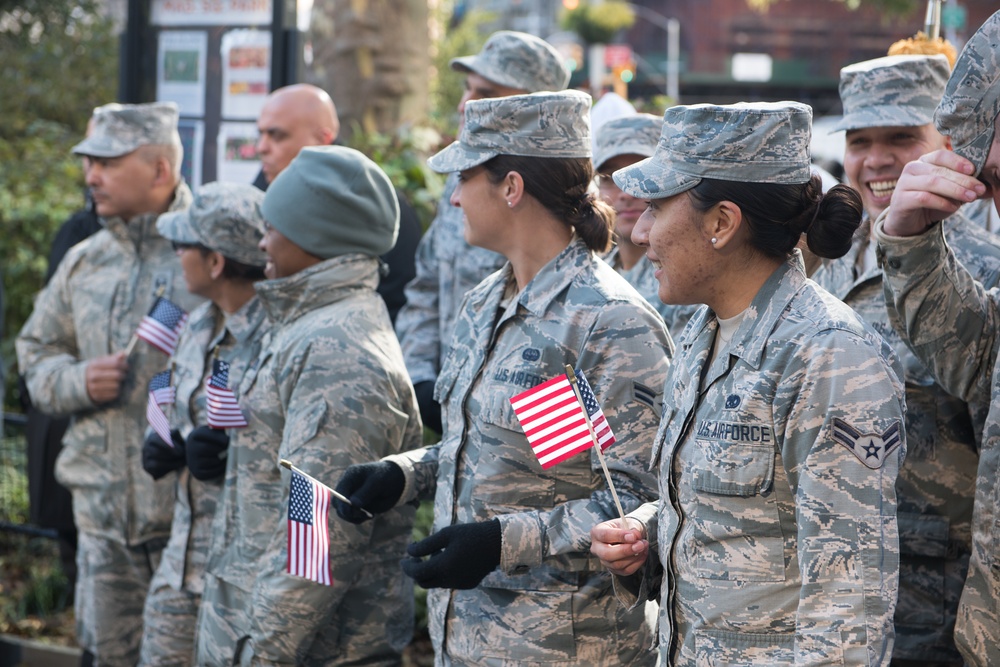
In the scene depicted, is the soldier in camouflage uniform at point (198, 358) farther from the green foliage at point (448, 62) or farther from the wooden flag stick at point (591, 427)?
the green foliage at point (448, 62)

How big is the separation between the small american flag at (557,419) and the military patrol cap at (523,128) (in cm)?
71

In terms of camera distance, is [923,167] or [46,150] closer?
[923,167]

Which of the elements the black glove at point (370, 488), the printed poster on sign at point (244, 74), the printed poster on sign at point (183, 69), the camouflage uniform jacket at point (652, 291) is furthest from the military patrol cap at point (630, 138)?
the printed poster on sign at point (183, 69)

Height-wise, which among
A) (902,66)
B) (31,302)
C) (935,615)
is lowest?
(31,302)

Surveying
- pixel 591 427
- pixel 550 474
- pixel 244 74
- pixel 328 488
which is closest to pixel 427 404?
pixel 328 488

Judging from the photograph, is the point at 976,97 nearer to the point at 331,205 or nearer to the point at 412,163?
the point at 331,205

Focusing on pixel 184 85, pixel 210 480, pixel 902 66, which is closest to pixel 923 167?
pixel 902 66

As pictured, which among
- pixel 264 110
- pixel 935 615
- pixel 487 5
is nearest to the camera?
pixel 935 615

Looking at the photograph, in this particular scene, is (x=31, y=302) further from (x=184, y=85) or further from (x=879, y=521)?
(x=879, y=521)

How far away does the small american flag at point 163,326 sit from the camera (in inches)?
190

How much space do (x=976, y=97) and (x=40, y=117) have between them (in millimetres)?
14553

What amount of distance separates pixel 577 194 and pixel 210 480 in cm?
169

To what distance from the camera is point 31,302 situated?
856 cm

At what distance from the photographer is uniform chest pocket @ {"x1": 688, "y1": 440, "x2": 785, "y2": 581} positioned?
7.83 ft
